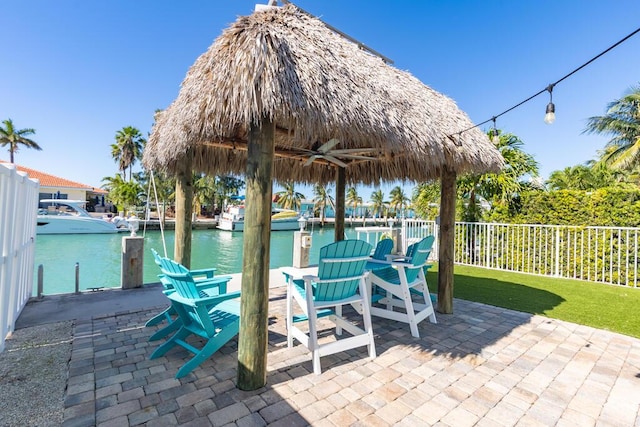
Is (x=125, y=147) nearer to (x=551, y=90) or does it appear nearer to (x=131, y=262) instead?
(x=131, y=262)

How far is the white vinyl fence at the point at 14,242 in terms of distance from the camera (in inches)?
105

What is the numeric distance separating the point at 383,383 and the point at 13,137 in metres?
39.7

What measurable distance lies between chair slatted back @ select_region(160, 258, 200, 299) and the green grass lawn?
4.76 m

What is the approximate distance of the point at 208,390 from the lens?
2.29m

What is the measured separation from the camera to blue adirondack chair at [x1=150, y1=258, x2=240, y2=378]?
251 centimetres

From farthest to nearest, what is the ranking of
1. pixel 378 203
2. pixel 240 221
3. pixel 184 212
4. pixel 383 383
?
pixel 378 203, pixel 240 221, pixel 184 212, pixel 383 383

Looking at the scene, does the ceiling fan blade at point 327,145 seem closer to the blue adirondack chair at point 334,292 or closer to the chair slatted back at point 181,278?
the blue adirondack chair at point 334,292

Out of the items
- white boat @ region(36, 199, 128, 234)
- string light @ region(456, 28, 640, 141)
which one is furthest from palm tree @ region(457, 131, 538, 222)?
white boat @ region(36, 199, 128, 234)

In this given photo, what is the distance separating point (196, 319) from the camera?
8.79 feet

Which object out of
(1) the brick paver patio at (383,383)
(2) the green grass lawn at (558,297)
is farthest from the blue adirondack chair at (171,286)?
(2) the green grass lawn at (558,297)

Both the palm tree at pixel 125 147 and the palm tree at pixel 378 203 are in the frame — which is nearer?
the palm tree at pixel 125 147

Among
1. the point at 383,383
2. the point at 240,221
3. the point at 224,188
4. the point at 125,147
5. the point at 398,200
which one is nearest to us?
the point at 383,383

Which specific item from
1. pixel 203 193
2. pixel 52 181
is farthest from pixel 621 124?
pixel 52 181

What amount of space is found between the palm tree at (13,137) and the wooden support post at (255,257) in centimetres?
3849
